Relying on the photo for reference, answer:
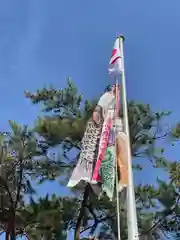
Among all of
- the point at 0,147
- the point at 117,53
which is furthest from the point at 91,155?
the point at 0,147

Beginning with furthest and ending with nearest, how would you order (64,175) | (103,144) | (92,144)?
(64,175) → (92,144) → (103,144)

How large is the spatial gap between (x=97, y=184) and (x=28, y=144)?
724 cm

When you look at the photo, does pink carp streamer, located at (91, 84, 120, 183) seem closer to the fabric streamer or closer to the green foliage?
the fabric streamer

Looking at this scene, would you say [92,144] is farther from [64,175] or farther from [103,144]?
[64,175]

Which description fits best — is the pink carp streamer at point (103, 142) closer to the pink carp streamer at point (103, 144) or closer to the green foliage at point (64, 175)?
the pink carp streamer at point (103, 144)

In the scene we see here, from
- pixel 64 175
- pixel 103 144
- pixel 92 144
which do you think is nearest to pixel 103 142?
pixel 103 144

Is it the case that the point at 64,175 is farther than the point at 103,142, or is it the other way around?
the point at 64,175

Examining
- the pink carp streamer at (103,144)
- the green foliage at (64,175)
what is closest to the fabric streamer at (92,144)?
the pink carp streamer at (103,144)

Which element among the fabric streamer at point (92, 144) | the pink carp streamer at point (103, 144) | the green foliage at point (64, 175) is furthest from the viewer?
the green foliage at point (64, 175)

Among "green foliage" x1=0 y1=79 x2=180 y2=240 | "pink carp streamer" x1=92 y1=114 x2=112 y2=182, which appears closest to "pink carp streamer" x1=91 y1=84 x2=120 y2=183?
"pink carp streamer" x1=92 y1=114 x2=112 y2=182

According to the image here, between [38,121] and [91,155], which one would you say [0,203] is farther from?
[91,155]

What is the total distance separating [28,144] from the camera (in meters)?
19.0

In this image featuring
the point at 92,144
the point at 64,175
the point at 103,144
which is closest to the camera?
the point at 103,144

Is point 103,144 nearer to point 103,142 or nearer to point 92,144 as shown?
point 103,142
